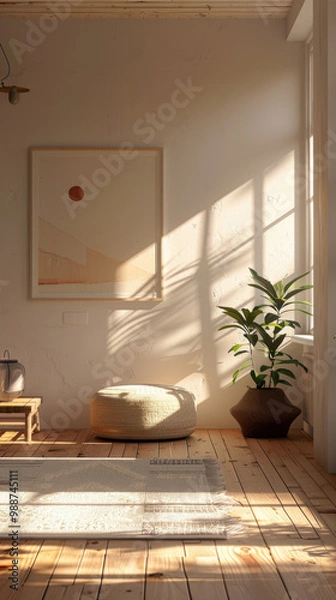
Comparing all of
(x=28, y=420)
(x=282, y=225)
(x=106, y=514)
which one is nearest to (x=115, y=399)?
(x=28, y=420)

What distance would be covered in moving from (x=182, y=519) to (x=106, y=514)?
34 centimetres

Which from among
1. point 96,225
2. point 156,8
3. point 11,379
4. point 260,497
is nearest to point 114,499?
point 260,497

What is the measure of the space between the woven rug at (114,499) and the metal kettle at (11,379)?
0.99 metres

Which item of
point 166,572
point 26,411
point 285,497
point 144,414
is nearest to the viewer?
point 166,572

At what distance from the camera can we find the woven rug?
348 cm

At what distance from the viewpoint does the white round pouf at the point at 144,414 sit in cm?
593

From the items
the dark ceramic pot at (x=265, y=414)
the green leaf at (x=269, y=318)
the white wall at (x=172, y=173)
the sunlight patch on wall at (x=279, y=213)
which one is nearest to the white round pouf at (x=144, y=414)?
the dark ceramic pot at (x=265, y=414)

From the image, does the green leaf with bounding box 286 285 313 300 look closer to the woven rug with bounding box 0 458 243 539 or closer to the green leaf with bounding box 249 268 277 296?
the green leaf with bounding box 249 268 277 296

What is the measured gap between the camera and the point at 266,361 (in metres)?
6.55

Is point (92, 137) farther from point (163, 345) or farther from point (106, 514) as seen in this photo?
point (106, 514)

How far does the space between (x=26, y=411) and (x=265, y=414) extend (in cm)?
164

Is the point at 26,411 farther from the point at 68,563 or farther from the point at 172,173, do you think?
the point at 68,563

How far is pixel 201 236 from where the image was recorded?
21.5ft

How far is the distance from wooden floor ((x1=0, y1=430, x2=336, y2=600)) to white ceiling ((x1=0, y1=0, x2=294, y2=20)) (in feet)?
11.7
